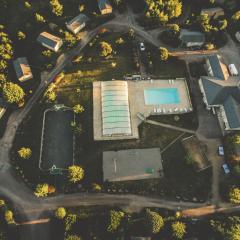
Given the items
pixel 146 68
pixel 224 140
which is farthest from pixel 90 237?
pixel 146 68

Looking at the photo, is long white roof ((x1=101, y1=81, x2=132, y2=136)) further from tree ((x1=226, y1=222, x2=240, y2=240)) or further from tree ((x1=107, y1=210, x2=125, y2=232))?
tree ((x1=226, y1=222, x2=240, y2=240))

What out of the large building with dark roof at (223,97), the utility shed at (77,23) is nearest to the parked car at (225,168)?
the large building with dark roof at (223,97)

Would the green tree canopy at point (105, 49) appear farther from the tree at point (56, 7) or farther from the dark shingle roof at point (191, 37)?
the dark shingle roof at point (191, 37)

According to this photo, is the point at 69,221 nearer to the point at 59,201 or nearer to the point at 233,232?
the point at 59,201

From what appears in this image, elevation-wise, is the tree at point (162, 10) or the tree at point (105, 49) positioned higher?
the tree at point (162, 10)

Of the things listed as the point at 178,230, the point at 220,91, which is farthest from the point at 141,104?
the point at 178,230

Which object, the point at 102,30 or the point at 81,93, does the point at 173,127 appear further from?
the point at 102,30
